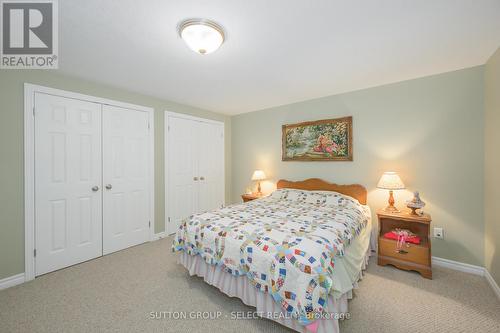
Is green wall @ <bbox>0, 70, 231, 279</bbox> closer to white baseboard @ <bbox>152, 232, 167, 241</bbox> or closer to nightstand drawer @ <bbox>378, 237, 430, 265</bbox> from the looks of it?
white baseboard @ <bbox>152, 232, 167, 241</bbox>

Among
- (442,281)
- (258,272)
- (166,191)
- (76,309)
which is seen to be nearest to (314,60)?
(258,272)

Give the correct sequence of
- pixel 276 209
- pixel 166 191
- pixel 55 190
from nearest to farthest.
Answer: pixel 55 190 < pixel 276 209 < pixel 166 191

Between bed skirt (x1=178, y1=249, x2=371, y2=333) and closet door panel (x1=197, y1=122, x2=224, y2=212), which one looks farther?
closet door panel (x1=197, y1=122, x2=224, y2=212)

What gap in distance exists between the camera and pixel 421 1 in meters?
1.42

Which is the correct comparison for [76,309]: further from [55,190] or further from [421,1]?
[421,1]

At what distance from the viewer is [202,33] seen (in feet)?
5.31

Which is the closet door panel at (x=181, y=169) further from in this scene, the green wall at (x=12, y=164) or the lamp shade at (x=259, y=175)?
the green wall at (x=12, y=164)

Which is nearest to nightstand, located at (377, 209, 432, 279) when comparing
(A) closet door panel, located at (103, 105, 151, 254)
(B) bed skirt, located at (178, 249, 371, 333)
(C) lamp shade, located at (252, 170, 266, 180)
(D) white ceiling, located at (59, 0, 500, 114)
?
(B) bed skirt, located at (178, 249, 371, 333)

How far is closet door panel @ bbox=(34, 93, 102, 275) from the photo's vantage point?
237cm

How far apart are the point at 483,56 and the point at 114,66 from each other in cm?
397

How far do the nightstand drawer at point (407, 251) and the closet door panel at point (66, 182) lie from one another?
372 cm

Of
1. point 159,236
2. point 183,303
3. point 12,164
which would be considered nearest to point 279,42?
point 183,303

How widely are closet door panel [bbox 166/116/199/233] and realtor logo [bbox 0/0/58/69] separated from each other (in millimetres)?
1710

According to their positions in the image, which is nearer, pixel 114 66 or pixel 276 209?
pixel 114 66
